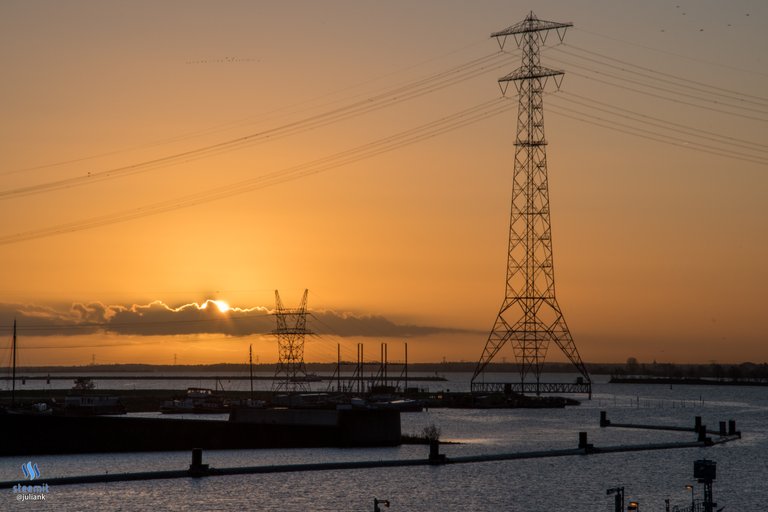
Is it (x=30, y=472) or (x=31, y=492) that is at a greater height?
(x=30, y=472)

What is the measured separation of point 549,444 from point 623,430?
28.6m

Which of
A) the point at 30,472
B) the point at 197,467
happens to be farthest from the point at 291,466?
the point at 30,472

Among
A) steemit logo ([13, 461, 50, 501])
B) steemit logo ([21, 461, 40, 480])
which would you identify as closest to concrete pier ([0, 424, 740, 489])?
steemit logo ([13, 461, 50, 501])

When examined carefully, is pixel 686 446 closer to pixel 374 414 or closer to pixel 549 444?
pixel 549 444

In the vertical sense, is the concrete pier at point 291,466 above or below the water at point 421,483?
above

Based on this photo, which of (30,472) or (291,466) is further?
(291,466)

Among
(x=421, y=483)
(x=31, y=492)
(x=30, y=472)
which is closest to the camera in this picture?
(x=31, y=492)

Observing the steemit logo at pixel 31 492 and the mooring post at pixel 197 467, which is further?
the mooring post at pixel 197 467

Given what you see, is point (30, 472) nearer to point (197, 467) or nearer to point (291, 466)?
point (197, 467)

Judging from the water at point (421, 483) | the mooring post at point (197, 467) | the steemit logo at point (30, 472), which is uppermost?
the mooring post at point (197, 467)

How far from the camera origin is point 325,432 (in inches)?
3836

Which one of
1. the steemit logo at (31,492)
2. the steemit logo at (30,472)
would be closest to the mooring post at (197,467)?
the steemit logo at (31,492)

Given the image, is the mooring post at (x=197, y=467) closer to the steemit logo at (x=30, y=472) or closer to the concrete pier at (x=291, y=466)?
the concrete pier at (x=291, y=466)

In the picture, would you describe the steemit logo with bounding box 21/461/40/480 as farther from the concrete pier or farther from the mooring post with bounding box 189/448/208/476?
the mooring post with bounding box 189/448/208/476
